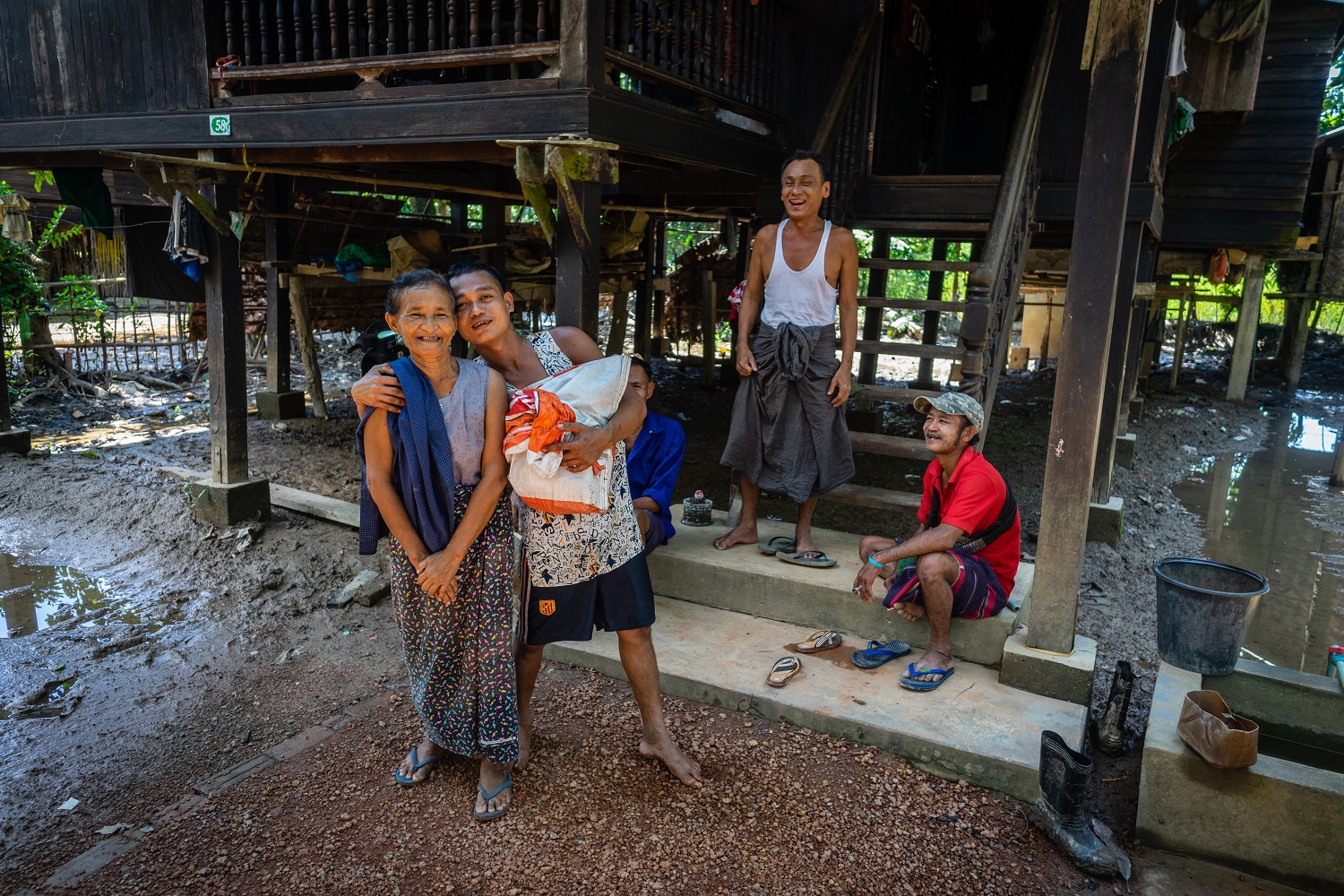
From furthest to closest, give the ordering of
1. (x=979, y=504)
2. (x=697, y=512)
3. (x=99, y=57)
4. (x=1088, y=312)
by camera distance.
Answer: (x=99, y=57)
(x=697, y=512)
(x=979, y=504)
(x=1088, y=312)

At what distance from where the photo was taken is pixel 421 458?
8.75 ft

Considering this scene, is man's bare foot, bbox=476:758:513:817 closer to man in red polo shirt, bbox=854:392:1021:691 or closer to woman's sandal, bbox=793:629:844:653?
woman's sandal, bbox=793:629:844:653

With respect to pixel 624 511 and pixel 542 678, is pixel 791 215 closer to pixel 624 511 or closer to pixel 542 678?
pixel 624 511

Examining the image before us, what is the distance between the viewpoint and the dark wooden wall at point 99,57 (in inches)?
216

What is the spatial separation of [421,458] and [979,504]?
2.28 metres

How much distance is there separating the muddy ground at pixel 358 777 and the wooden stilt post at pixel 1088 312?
2.65 ft

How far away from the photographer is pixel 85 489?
691 centimetres

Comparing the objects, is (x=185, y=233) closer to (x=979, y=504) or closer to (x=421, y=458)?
(x=421, y=458)

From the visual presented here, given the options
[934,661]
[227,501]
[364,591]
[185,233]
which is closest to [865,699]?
[934,661]

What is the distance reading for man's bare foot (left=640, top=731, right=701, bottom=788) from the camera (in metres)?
3.13

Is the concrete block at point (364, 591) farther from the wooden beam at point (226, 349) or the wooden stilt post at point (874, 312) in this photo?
the wooden stilt post at point (874, 312)

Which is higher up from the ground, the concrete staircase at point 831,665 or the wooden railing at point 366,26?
the wooden railing at point 366,26

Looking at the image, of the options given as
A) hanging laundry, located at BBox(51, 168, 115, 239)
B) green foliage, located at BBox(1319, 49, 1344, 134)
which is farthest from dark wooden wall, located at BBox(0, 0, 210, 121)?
green foliage, located at BBox(1319, 49, 1344, 134)

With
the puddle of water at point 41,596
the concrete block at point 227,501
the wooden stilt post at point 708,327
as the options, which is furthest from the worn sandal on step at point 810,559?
the wooden stilt post at point 708,327
